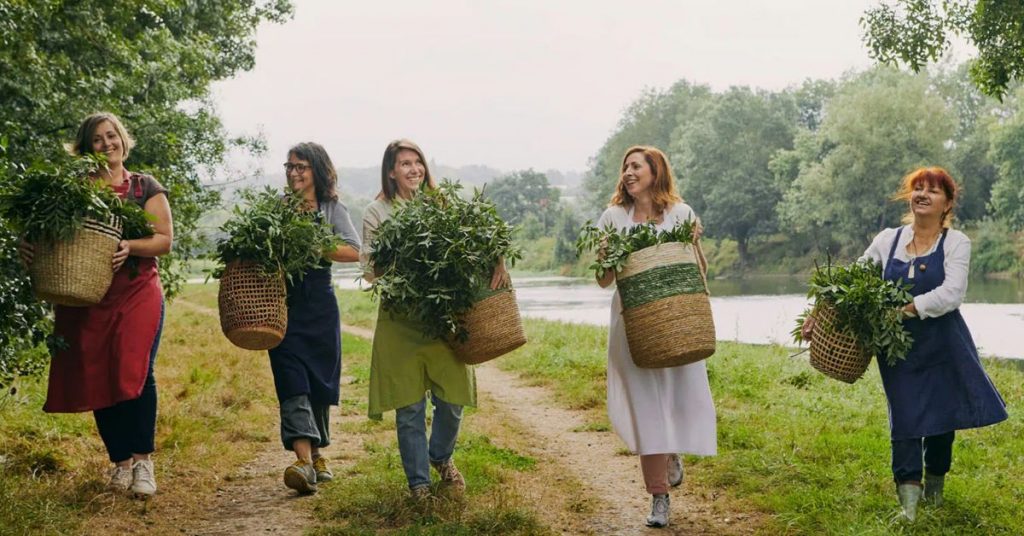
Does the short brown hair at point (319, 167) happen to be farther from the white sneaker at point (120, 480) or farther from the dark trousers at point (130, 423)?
the white sneaker at point (120, 480)

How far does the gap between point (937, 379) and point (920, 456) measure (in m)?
0.42

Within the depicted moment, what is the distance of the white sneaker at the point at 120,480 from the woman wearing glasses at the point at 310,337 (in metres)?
0.92

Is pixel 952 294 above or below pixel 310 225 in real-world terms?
below

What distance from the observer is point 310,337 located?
5797 mm

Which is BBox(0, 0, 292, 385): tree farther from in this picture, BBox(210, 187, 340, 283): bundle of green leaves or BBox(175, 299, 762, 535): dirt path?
BBox(175, 299, 762, 535): dirt path

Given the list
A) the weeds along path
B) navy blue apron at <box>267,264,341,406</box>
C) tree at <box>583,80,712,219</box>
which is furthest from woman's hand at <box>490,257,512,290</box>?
tree at <box>583,80,712,219</box>

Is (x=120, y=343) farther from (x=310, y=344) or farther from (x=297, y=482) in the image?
(x=297, y=482)

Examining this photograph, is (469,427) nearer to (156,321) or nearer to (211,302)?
(156,321)

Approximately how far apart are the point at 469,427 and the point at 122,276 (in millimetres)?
3535

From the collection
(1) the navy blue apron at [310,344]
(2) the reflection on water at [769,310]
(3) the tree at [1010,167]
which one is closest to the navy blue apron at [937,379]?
(1) the navy blue apron at [310,344]

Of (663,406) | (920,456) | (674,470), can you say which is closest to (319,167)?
(663,406)

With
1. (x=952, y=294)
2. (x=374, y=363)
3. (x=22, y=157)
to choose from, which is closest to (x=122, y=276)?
(x=374, y=363)

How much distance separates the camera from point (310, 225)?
5414mm

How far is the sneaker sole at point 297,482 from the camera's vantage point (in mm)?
5641
